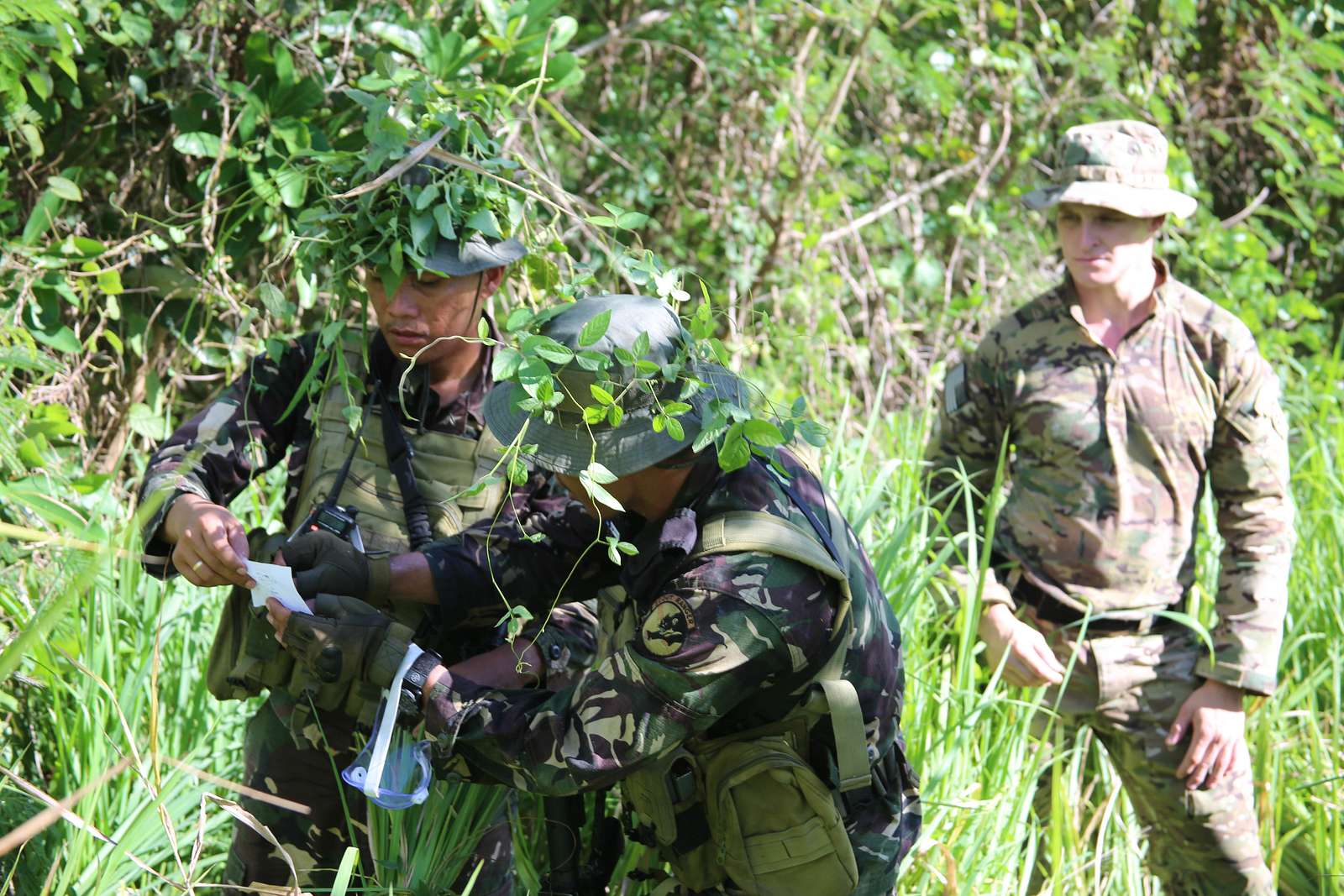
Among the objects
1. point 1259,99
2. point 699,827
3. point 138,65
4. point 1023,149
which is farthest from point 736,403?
point 1259,99

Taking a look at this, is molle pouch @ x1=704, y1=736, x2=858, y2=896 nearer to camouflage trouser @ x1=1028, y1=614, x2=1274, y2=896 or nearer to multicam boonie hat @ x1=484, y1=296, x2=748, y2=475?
multicam boonie hat @ x1=484, y1=296, x2=748, y2=475

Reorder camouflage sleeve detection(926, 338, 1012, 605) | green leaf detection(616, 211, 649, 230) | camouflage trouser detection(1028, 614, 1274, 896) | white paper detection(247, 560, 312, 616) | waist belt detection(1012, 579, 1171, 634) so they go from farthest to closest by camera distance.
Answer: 1. camouflage sleeve detection(926, 338, 1012, 605)
2. waist belt detection(1012, 579, 1171, 634)
3. camouflage trouser detection(1028, 614, 1274, 896)
4. green leaf detection(616, 211, 649, 230)
5. white paper detection(247, 560, 312, 616)

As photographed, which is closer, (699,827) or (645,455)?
(645,455)

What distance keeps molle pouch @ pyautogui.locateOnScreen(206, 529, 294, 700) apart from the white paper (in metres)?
0.13

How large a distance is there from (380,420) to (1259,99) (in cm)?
681

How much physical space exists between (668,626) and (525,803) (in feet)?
3.12

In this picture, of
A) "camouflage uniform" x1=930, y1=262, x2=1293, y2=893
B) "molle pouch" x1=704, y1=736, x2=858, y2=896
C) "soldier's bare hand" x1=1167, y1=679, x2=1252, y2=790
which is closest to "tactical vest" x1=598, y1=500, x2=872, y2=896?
"molle pouch" x1=704, y1=736, x2=858, y2=896

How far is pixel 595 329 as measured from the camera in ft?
6.06

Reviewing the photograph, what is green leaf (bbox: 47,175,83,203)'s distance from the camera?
3.48m

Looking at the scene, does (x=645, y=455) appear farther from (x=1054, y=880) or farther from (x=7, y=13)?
(x=7, y=13)

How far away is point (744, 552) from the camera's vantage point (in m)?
1.90

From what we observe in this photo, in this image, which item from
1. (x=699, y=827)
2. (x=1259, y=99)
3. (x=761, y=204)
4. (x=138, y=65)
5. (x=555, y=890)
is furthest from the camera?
(x=1259, y=99)

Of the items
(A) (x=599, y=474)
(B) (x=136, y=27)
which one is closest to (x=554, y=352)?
(A) (x=599, y=474)

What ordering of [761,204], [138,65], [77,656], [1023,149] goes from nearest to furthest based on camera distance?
1. [77,656]
2. [138,65]
3. [761,204]
4. [1023,149]
